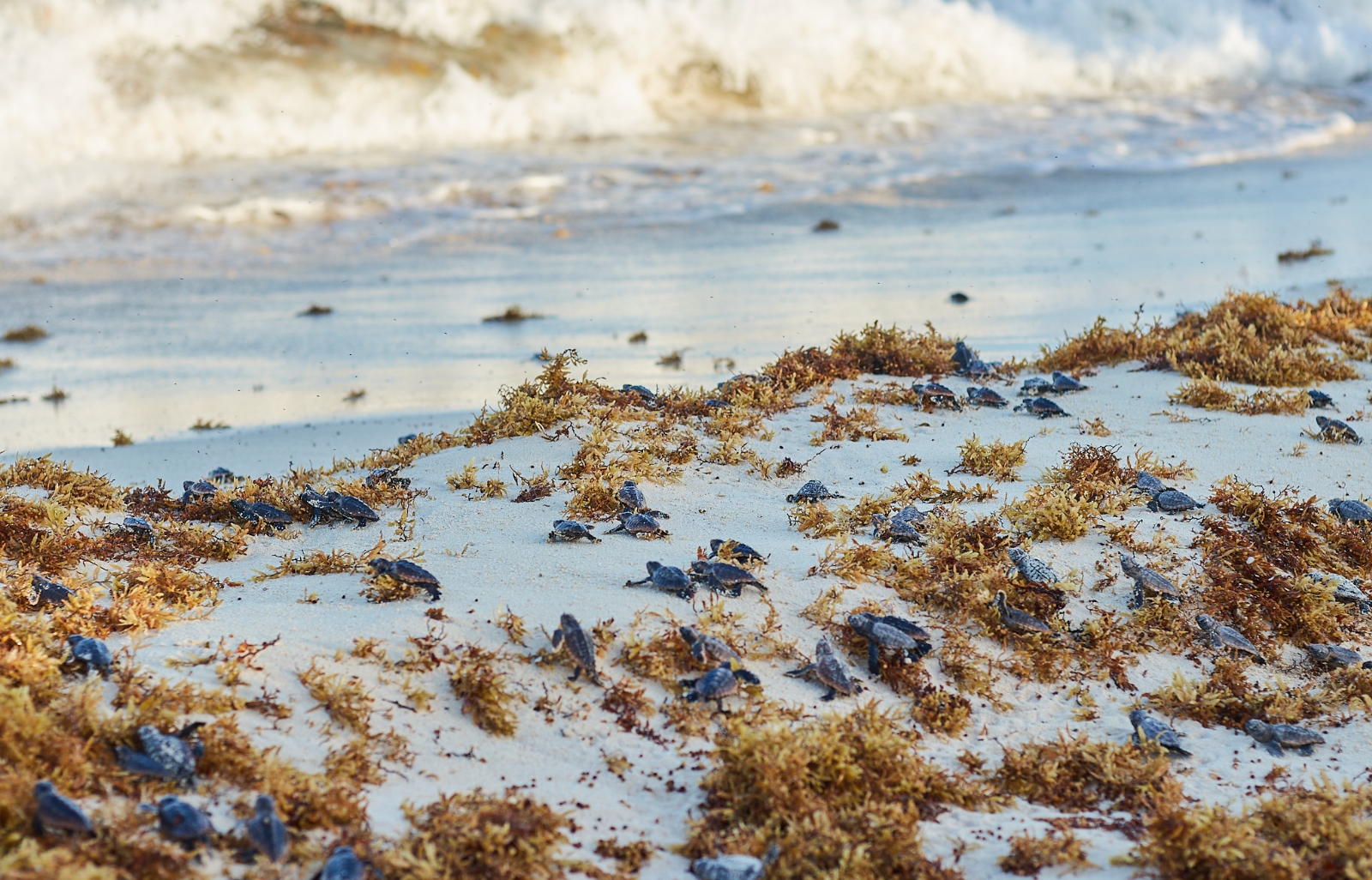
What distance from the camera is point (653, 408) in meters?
6.17

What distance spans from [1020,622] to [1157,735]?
2.09 ft

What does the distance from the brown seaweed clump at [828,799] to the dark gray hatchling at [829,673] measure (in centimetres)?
18

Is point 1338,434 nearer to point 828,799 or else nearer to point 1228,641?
point 1228,641

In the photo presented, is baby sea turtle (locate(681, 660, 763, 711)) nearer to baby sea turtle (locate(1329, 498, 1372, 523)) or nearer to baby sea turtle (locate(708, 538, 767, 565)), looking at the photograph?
baby sea turtle (locate(708, 538, 767, 565))

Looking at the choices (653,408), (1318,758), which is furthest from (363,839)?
(653,408)

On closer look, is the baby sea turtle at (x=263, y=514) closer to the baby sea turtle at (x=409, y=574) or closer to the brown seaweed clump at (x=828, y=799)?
the baby sea turtle at (x=409, y=574)

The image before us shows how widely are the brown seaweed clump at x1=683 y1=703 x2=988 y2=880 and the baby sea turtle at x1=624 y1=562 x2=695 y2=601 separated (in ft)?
2.36

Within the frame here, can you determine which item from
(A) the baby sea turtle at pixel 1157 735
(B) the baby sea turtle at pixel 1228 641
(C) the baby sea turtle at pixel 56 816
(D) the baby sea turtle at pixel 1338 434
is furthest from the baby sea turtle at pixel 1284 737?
(C) the baby sea turtle at pixel 56 816

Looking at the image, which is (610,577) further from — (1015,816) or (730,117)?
(730,117)

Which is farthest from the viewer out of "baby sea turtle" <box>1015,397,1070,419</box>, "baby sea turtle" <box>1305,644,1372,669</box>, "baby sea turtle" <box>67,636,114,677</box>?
"baby sea turtle" <box>1015,397,1070,419</box>

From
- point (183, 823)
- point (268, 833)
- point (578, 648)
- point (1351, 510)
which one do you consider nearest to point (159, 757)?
point (183, 823)

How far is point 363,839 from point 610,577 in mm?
1557

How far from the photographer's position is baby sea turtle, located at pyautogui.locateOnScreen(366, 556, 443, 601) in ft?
12.8

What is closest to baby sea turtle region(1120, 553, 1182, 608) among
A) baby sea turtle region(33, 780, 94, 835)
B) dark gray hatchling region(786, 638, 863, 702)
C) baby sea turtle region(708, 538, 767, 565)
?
dark gray hatchling region(786, 638, 863, 702)
